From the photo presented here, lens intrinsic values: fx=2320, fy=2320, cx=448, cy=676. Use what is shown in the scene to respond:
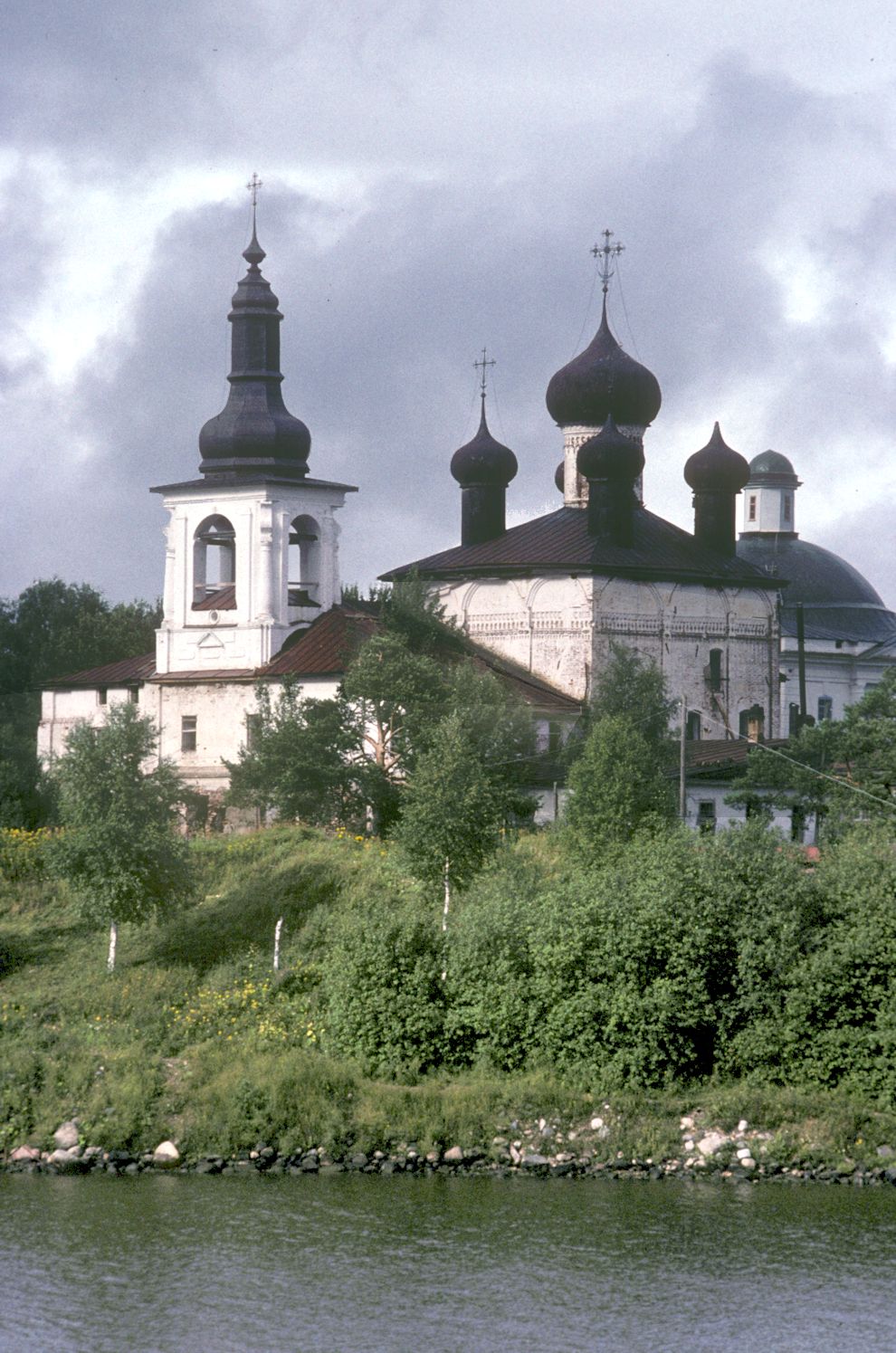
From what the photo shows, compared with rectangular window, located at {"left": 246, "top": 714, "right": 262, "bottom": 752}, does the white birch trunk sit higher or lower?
lower

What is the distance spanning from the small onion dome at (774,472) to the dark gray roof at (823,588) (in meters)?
1.80

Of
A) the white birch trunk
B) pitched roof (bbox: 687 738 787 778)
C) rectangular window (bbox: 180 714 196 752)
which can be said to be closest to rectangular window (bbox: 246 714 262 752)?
rectangular window (bbox: 180 714 196 752)

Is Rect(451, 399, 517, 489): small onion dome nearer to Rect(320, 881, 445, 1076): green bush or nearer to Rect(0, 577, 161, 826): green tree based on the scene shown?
Rect(0, 577, 161, 826): green tree

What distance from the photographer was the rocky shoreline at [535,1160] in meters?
26.3

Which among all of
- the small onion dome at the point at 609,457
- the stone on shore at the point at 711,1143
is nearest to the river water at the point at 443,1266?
the stone on shore at the point at 711,1143

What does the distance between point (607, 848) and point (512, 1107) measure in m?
8.27

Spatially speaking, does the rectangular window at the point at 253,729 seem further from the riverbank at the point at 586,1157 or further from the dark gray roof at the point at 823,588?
the dark gray roof at the point at 823,588

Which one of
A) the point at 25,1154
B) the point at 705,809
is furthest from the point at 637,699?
the point at 25,1154

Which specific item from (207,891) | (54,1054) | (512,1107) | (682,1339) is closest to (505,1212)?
(512,1107)

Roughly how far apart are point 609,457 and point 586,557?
233 centimetres

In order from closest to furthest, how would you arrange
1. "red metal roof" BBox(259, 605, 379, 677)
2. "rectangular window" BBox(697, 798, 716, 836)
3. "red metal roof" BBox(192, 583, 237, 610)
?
"rectangular window" BBox(697, 798, 716, 836) < "red metal roof" BBox(259, 605, 379, 677) < "red metal roof" BBox(192, 583, 237, 610)

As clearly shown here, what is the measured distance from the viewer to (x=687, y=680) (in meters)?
53.8

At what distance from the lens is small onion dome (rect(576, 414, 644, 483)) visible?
52.2 m

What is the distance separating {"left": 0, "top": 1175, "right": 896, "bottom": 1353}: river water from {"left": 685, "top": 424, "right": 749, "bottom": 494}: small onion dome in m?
31.6
